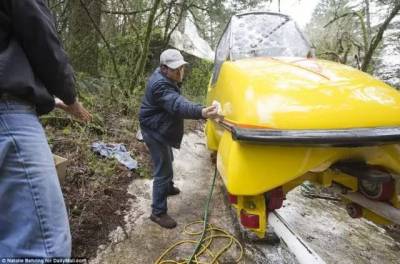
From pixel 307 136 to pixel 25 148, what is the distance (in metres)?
1.40

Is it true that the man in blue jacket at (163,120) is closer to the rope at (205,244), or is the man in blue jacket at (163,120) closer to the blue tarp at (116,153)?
the rope at (205,244)

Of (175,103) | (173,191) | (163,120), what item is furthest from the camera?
(173,191)

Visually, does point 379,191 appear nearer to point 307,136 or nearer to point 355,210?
point 355,210

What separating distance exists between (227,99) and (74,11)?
5219 millimetres

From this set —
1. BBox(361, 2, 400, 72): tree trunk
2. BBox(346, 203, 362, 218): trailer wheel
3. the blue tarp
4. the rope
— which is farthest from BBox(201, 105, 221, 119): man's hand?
BBox(361, 2, 400, 72): tree trunk

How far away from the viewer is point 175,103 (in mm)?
2809

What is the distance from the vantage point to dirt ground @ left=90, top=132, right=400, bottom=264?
2744 millimetres

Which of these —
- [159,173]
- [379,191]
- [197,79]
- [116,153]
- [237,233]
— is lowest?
[237,233]

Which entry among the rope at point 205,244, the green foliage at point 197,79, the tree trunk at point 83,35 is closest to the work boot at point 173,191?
the rope at point 205,244

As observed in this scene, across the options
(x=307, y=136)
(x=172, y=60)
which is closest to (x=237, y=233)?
(x=307, y=136)

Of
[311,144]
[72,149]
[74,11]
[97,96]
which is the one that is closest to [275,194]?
[311,144]

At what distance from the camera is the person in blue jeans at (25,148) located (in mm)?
1238

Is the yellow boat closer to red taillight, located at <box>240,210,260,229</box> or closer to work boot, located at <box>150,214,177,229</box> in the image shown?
red taillight, located at <box>240,210,260,229</box>

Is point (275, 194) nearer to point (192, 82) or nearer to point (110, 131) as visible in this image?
point (110, 131)
